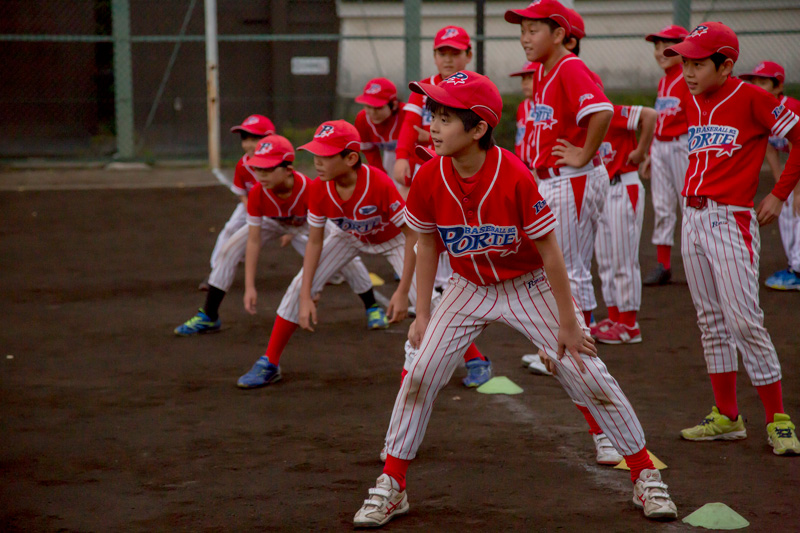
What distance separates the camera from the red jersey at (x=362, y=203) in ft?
18.6

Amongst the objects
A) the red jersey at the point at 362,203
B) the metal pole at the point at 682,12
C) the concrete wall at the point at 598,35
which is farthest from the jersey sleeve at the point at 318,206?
the metal pole at the point at 682,12

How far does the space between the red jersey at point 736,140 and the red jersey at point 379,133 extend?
4.04 meters

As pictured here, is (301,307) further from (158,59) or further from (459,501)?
(158,59)

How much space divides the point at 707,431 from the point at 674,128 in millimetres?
4642

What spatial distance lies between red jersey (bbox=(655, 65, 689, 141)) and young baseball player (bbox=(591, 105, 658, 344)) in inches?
66.8

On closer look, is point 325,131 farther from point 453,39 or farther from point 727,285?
point 727,285

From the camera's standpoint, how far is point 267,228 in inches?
281

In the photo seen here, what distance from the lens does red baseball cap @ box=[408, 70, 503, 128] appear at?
367 cm

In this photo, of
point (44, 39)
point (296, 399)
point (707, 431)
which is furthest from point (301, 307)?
point (44, 39)

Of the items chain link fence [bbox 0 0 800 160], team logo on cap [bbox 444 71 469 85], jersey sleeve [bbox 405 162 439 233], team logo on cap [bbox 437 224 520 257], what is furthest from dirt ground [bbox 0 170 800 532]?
chain link fence [bbox 0 0 800 160]

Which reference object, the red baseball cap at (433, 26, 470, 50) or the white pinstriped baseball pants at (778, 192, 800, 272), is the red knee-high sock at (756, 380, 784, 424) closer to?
the red baseball cap at (433, 26, 470, 50)

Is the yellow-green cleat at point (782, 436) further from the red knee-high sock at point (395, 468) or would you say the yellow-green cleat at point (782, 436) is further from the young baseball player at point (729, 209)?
the red knee-high sock at point (395, 468)

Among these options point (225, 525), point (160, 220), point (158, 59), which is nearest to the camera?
point (225, 525)

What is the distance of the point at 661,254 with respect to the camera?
8852 millimetres
